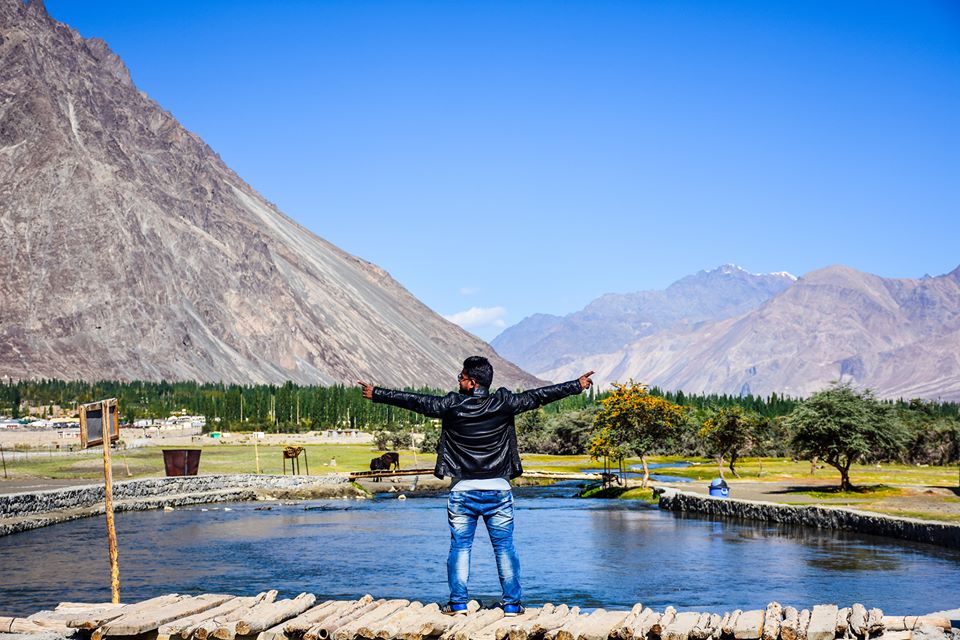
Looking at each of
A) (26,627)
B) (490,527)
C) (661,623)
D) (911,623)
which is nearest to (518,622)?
(490,527)

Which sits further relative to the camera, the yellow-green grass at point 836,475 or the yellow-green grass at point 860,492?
the yellow-green grass at point 836,475

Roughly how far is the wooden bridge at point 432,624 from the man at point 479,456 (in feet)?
2.69

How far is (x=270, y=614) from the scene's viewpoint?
16766 millimetres

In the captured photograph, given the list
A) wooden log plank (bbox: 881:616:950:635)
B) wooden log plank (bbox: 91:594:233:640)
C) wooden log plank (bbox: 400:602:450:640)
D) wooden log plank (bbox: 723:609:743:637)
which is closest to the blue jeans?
wooden log plank (bbox: 400:602:450:640)

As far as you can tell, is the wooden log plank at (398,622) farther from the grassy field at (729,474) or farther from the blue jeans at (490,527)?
the grassy field at (729,474)

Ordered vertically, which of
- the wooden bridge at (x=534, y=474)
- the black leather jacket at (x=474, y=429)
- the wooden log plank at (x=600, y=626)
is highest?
the black leather jacket at (x=474, y=429)

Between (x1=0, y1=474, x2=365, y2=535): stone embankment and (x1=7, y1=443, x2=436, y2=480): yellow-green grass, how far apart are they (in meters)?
5.24

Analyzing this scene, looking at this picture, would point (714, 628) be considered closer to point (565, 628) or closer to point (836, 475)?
point (565, 628)

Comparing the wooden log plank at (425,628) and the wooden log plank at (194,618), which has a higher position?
the wooden log plank at (194,618)

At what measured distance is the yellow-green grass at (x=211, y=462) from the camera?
3094 inches

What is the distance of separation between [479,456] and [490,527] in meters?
1.16

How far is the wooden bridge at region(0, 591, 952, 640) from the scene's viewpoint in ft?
52.4

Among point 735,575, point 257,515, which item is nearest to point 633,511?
point 257,515

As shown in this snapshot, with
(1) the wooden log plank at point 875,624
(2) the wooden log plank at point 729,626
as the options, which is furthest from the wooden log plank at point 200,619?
(1) the wooden log plank at point 875,624
